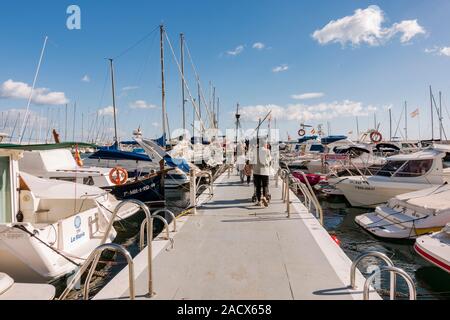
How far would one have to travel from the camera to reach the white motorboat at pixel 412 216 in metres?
9.66

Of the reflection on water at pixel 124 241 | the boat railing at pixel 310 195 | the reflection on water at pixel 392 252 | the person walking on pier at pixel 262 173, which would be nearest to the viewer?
the boat railing at pixel 310 195

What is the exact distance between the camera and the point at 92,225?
8.89 meters

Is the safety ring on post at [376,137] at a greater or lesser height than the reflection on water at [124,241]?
greater

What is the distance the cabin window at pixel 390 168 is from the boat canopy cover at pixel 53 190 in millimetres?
14035

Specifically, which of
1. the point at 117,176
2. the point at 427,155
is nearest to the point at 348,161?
the point at 427,155

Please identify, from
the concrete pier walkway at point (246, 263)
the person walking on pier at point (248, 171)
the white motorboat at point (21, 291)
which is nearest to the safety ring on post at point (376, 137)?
the person walking on pier at point (248, 171)

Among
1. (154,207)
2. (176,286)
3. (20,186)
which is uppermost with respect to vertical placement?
(20,186)

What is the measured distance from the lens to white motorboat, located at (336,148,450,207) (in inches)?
549

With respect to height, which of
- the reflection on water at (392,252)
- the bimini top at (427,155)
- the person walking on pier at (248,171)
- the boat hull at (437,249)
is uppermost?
the bimini top at (427,155)

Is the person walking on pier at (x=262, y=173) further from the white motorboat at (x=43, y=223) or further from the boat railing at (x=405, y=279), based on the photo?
the boat railing at (x=405, y=279)
